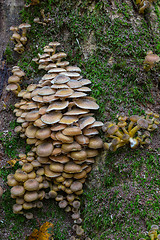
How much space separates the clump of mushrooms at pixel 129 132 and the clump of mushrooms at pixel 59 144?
0.89ft

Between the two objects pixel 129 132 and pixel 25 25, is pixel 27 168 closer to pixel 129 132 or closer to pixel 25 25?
pixel 129 132

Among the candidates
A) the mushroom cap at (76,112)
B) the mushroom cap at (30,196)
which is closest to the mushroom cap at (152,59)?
the mushroom cap at (76,112)

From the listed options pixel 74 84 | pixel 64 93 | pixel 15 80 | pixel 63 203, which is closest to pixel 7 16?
pixel 15 80

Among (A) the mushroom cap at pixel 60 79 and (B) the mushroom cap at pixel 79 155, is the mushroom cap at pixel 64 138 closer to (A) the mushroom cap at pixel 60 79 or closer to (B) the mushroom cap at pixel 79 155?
(B) the mushroom cap at pixel 79 155

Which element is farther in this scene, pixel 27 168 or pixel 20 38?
pixel 20 38

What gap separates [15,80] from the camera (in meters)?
4.28

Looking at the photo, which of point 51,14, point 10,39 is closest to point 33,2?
point 51,14

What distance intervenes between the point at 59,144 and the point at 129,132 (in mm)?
1212

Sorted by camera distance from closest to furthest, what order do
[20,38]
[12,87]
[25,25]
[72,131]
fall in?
[72,131] → [12,87] → [25,25] → [20,38]

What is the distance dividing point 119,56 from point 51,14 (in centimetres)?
192

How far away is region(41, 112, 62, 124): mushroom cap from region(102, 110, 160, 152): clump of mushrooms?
800mm

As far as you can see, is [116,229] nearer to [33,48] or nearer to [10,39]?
[33,48]

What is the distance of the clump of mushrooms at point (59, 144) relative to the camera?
338 cm

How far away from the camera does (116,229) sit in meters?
3.16
